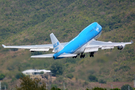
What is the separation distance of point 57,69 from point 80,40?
28244 mm

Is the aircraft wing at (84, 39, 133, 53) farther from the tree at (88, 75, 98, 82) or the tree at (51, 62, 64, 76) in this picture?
the tree at (51, 62, 64, 76)

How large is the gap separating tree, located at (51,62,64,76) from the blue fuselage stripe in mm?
23186

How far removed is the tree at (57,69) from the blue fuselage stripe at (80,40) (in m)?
23.2

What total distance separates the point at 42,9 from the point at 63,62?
47.3 meters

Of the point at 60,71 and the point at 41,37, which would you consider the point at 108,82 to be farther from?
the point at 41,37

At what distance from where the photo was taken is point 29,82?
5406 cm

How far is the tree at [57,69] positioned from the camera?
282 ft

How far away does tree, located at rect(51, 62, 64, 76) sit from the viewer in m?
85.8

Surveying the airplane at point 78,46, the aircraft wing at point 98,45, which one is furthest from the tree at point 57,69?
the aircraft wing at point 98,45

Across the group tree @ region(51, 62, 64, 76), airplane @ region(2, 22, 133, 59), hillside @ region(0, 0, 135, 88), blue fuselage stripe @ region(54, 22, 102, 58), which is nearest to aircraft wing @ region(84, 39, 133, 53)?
airplane @ region(2, 22, 133, 59)

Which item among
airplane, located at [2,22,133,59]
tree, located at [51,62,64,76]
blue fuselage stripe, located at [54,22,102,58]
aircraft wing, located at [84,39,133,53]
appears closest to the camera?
airplane, located at [2,22,133,59]

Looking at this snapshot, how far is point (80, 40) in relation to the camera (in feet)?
194

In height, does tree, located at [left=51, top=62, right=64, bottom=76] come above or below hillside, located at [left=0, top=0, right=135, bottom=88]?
below

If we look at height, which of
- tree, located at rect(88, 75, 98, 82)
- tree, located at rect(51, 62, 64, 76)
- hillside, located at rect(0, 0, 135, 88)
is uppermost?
hillside, located at rect(0, 0, 135, 88)
